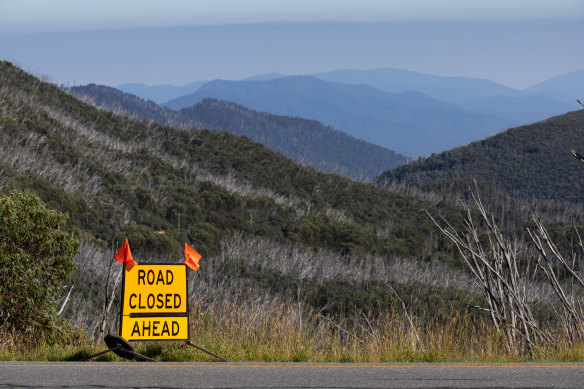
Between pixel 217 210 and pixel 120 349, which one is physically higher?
pixel 217 210

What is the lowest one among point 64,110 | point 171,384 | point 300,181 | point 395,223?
point 171,384

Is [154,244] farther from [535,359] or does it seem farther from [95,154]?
[535,359]

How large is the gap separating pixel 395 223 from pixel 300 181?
1406cm

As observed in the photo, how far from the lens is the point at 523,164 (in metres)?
93.8

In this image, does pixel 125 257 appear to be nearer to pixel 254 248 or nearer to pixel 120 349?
pixel 120 349

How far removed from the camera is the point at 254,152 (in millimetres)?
70562

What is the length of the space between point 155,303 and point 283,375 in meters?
1.63

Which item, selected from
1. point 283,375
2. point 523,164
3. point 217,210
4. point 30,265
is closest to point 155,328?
point 283,375

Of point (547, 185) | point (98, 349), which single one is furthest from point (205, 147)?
point (98, 349)

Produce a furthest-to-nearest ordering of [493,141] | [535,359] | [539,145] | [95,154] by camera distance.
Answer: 1. [493,141]
2. [539,145]
3. [95,154]
4. [535,359]

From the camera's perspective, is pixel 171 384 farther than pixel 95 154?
No

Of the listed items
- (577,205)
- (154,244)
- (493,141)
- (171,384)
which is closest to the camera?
(171,384)

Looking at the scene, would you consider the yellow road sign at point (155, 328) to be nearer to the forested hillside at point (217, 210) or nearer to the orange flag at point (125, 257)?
the orange flag at point (125, 257)

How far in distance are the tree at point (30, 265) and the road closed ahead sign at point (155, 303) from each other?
1.80 metres
